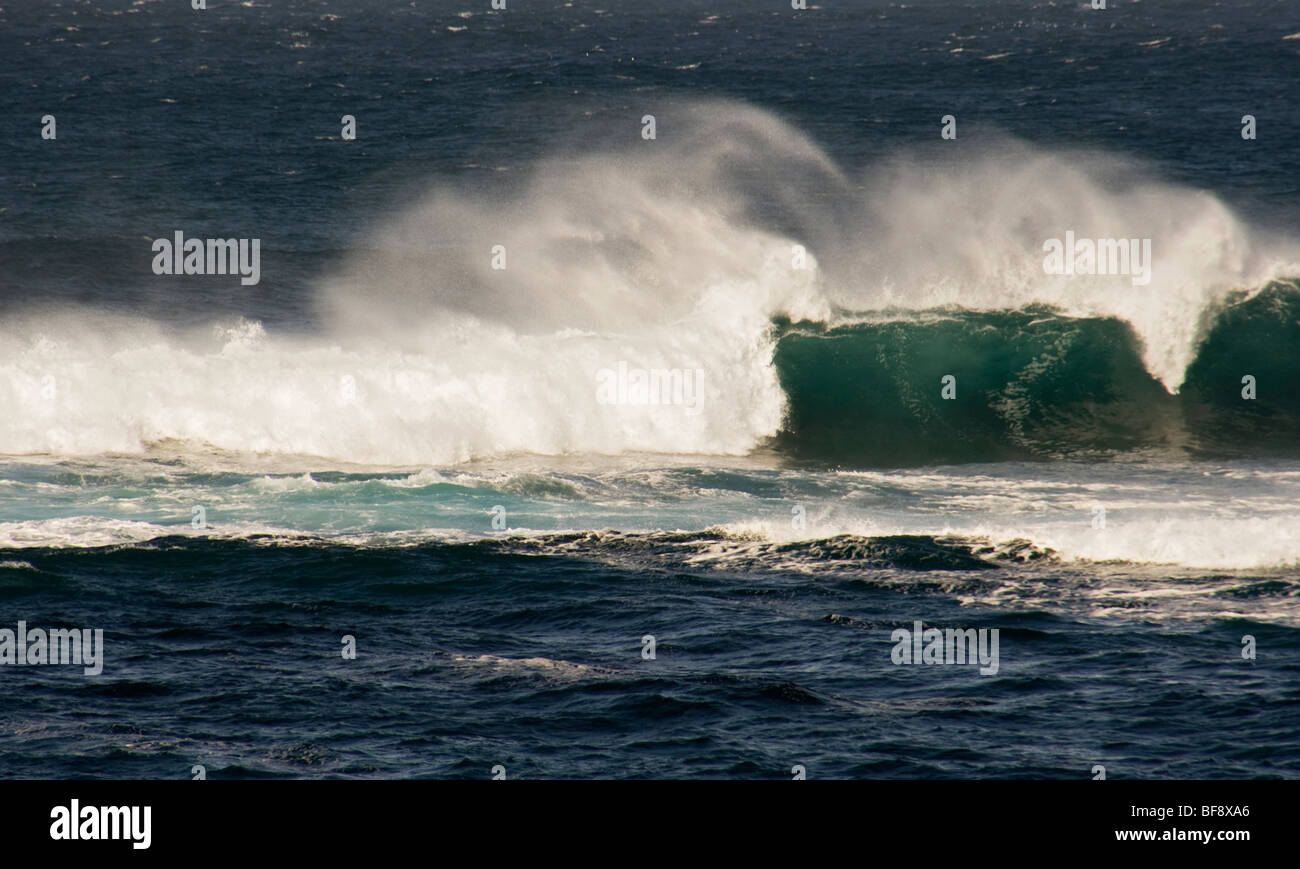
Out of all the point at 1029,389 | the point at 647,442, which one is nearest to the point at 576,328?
the point at 647,442

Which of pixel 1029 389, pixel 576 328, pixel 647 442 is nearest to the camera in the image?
pixel 647 442

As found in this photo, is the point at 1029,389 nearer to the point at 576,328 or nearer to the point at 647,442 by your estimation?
the point at 647,442

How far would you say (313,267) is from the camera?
40.2 meters

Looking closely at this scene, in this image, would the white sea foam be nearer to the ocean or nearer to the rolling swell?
the ocean

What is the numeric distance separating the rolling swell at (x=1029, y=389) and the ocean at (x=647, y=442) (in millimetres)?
95

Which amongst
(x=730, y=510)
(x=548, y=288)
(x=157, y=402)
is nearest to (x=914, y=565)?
(x=730, y=510)

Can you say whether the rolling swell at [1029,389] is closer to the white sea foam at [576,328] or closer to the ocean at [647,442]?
the ocean at [647,442]

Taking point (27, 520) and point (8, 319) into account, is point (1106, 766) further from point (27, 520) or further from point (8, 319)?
point (8, 319)

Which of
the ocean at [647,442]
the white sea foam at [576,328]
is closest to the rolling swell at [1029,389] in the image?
the ocean at [647,442]

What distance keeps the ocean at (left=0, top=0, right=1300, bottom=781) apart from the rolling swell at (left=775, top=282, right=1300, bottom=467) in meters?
0.09

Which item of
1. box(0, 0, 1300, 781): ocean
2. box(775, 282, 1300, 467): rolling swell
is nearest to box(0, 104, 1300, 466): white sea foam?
box(0, 0, 1300, 781): ocean

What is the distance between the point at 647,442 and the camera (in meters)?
26.1

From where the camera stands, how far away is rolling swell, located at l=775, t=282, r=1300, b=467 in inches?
1019

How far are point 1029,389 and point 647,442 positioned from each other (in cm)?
735
